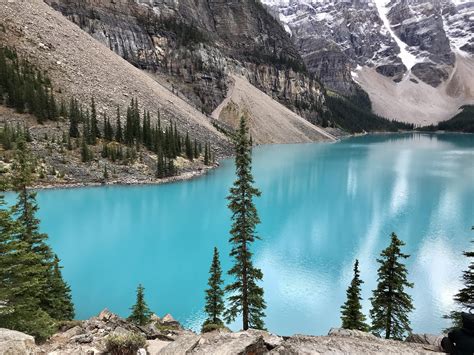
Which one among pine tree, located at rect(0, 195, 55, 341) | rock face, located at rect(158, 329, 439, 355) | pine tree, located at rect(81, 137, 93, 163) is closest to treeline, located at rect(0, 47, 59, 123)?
pine tree, located at rect(81, 137, 93, 163)

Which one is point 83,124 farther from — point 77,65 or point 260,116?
point 260,116

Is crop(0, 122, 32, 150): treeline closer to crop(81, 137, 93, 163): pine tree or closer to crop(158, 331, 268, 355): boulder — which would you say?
crop(81, 137, 93, 163): pine tree

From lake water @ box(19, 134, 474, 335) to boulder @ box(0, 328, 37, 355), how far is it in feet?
39.7

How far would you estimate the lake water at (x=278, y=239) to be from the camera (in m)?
20.8

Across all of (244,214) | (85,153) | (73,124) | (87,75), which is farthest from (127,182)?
(244,214)

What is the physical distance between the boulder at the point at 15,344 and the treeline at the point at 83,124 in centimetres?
4783

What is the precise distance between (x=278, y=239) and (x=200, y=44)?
11155 cm

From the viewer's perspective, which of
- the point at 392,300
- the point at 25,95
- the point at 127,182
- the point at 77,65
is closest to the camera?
the point at 392,300

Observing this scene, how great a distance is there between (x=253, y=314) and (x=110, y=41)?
366 ft

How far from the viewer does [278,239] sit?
3209 cm

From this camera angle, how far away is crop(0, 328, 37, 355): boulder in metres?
6.67

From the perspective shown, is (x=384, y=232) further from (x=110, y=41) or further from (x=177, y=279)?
(x=110, y=41)

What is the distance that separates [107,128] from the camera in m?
59.0

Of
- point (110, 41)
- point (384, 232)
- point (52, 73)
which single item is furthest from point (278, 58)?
point (384, 232)
